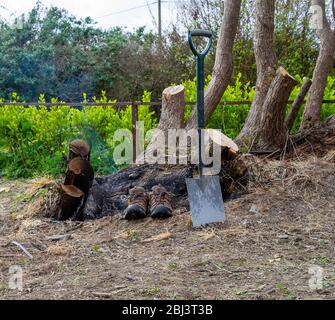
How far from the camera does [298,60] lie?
1055 cm

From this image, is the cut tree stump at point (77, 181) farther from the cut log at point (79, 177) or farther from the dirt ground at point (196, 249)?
the dirt ground at point (196, 249)

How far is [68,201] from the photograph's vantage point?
484 centimetres

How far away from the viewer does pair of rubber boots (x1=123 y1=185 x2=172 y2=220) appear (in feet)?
14.9

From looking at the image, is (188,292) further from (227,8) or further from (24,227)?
(227,8)

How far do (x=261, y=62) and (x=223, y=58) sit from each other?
1.43 ft

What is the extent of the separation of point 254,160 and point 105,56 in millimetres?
9228

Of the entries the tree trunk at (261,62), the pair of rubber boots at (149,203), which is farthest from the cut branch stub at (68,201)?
the tree trunk at (261,62)

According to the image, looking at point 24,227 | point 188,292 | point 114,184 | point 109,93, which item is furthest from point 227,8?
point 109,93

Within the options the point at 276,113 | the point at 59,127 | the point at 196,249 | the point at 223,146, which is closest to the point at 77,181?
the point at 223,146

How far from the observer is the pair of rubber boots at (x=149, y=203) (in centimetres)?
454

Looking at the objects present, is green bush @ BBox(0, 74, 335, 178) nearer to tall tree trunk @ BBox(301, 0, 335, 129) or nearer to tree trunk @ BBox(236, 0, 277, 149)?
tall tree trunk @ BBox(301, 0, 335, 129)

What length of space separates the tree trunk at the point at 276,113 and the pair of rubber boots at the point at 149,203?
59.0 inches

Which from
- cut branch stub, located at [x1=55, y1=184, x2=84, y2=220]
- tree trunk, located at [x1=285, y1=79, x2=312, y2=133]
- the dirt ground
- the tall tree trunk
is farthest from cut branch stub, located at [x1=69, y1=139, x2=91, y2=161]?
the tall tree trunk

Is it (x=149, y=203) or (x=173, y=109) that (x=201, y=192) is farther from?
(x=173, y=109)
